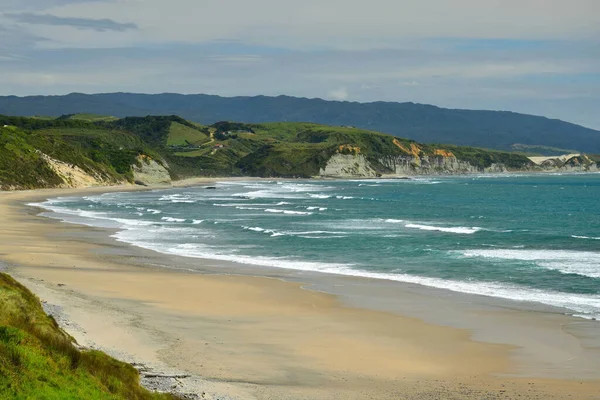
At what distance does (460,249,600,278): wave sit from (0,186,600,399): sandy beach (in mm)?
11373

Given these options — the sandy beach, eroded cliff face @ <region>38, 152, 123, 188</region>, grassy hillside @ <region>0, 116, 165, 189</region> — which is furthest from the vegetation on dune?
the sandy beach

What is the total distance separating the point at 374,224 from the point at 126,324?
4454cm

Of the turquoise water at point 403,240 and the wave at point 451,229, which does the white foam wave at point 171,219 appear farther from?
the wave at point 451,229

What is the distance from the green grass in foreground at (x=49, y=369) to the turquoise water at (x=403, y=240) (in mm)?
19666

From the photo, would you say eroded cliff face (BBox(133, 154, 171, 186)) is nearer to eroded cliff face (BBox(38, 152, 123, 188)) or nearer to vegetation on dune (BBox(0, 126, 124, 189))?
vegetation on dune (BBox(0, 126, 124, 189))

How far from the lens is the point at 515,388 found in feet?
63.2

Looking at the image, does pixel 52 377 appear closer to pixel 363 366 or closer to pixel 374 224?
pixel 363 366

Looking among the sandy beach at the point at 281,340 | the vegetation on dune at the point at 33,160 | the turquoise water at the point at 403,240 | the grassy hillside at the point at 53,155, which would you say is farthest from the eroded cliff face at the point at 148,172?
the sandy beach at the point at 281,340

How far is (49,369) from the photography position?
45.3 ft

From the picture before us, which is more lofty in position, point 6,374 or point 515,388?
point 6,374

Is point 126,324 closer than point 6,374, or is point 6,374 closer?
point 6,374

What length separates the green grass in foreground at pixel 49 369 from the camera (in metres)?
12.7

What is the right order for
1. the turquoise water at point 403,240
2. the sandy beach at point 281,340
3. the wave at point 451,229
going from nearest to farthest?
the sandy beach at point 281,340, the turquoise water at point 403,240, the wave at point 451,229

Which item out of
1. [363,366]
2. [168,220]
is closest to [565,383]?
[363,366]
